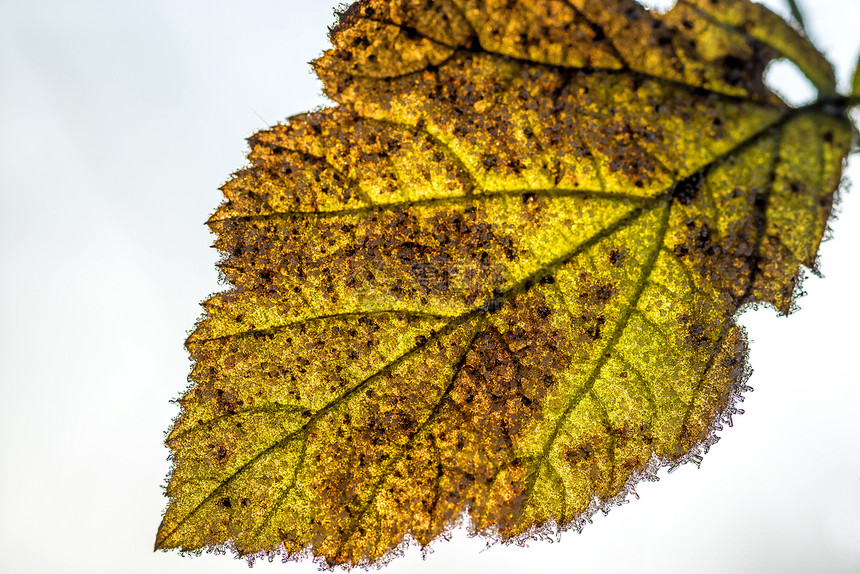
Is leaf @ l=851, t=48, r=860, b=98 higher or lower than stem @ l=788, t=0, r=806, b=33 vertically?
lower

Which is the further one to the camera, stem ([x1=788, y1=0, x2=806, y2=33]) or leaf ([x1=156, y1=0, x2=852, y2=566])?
leaf ([x1=156, y1=0, x2=852, y2=566])

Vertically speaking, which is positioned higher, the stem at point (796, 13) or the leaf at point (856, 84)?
the stem at point (796, 13)

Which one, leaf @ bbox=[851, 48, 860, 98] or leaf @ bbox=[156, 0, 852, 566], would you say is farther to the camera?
leaf @ bbox=[156, 0, 852, 566]

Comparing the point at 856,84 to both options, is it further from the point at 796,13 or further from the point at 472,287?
the point at 472,287

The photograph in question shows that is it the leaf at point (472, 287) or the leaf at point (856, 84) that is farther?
the leaf at point (472, 287)

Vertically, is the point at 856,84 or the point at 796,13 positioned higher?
the point at 796,13

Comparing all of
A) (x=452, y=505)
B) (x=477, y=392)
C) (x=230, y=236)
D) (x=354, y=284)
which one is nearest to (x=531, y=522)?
(x=452, y=505)

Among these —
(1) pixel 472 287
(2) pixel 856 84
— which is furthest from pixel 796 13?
(1) pixel 472 287

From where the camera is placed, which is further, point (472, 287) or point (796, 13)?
point (472, 287)
